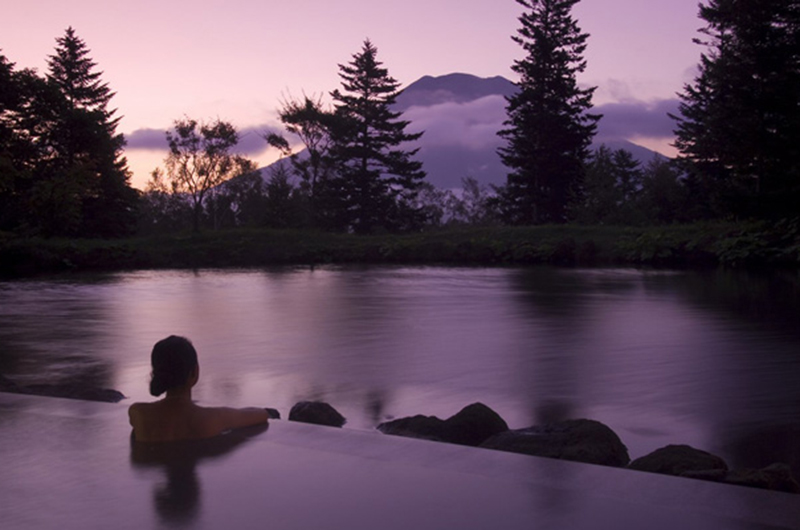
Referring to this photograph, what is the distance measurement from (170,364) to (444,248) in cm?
2994

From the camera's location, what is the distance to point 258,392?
768cm

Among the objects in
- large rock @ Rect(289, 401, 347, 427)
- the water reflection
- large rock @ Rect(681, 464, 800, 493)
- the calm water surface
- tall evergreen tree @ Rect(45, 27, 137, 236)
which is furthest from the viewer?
tall evergreen tree @ Rect(45, 27, 137, 236)

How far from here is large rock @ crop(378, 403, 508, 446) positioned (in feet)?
16.2

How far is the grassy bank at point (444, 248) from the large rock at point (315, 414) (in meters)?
22.7

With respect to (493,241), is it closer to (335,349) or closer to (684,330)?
(684,330)

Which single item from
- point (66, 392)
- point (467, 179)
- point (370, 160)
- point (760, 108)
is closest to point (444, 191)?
point (467, 179)

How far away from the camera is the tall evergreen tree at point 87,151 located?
3259 centimetres

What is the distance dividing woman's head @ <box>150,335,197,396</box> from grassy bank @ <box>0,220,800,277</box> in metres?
24.2

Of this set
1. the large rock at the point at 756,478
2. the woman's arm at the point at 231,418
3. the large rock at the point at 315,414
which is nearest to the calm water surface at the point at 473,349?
the large rock at the point at 315,414

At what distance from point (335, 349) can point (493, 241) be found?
2287 cm

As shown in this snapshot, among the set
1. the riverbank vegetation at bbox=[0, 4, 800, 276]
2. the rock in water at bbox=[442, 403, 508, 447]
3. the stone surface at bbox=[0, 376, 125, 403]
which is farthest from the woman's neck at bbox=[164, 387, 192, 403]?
the riverbank vegetation at bbox=[0, 4, 800, 276]

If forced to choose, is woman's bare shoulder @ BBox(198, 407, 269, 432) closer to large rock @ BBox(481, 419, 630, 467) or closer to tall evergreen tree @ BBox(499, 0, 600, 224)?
large rock @ BBox(481, 419, 630, 467)

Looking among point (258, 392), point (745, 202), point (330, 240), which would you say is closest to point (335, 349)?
point (258, 392)

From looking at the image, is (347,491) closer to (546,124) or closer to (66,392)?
(66,392)
